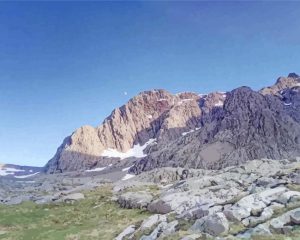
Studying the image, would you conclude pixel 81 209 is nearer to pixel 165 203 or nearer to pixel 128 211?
pixel 128 211

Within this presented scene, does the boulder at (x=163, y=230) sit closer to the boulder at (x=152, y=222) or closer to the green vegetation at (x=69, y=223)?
the boulder at (x=152, y=222)

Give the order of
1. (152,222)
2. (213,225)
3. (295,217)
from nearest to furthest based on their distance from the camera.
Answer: (295,217)
(213,225)
(152,222)

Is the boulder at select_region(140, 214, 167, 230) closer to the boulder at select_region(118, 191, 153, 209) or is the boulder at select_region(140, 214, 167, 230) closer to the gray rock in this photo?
the gray rock

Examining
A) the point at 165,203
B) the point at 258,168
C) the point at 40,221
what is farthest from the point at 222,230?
the point at 258,168

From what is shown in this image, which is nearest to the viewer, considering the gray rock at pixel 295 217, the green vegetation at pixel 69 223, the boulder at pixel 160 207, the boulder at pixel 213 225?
the gray rock at pixel 295 217

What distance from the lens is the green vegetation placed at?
5388 centimetres

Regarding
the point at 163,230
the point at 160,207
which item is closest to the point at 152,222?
the point at 163,230

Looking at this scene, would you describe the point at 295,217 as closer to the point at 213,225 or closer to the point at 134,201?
the point at 213,225

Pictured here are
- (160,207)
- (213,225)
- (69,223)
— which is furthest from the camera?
(69,223)

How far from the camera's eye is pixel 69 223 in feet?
216

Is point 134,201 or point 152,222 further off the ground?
point 134,201

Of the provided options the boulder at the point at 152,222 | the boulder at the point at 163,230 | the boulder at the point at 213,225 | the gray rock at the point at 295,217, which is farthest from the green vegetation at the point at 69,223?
the gray rock at the point at 295,217

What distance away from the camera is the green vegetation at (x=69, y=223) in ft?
177

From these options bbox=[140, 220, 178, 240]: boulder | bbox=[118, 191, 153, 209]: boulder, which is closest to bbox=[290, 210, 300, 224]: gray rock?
bbox=[140, 220, 178, 240]: boulder
